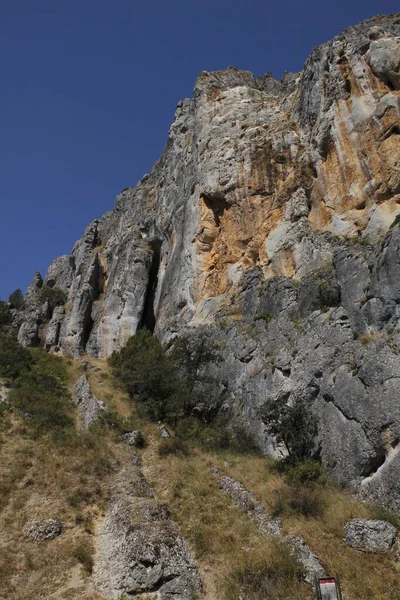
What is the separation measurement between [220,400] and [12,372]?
12001 mm

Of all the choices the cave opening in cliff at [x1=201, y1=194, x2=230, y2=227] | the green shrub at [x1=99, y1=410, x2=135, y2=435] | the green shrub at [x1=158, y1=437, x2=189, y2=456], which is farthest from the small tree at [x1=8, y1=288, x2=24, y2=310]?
the green shrub at [x1=158, y1=437, x2=189, y2=456]

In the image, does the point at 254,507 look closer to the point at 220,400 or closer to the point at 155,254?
the point at 220,400

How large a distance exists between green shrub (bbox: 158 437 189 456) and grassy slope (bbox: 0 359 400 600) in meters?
0.29

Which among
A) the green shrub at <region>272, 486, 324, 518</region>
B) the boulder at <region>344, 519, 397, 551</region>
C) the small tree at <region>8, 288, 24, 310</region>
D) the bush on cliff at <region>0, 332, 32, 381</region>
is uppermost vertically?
the small tree at <region>8, 288, 24, 310</region>

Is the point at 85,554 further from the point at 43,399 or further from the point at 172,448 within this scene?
the point at 43,399

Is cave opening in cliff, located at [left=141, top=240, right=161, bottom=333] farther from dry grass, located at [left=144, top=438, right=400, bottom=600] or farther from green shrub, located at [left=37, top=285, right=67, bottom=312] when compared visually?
dry grass, located at [left=144, top=438, right=400, bottom=600]

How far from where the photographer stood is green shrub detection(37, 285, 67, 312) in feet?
177

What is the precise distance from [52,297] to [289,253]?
3684cm

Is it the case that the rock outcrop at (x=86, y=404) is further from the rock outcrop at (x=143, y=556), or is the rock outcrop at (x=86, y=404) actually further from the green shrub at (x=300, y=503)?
the green shrub at (x=300, y=503)

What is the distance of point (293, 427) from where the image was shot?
1650cm

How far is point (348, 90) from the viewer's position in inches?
1079

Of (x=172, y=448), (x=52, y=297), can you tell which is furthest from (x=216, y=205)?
A: (x=52, y=297)

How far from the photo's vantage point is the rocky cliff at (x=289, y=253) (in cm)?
1641

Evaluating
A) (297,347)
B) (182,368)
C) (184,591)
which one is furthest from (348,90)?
(184,591)
